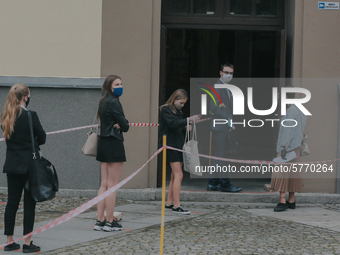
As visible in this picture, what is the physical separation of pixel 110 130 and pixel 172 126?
130 cm

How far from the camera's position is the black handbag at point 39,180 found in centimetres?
551

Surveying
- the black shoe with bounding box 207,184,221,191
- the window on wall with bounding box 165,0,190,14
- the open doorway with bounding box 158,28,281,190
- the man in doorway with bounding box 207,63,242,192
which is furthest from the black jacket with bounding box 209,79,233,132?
the open doorway with bounding box 158,28,281,190

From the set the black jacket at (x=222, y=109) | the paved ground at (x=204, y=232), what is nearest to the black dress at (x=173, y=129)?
the paved ground at (x=204, y=232)

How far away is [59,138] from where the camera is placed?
931 centimetres

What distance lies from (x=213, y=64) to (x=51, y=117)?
991 cm

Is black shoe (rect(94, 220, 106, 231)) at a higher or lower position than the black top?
lower

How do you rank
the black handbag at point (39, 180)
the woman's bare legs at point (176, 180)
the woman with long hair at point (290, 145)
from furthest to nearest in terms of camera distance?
the woman with long hair at point (290, 145), the woman's bare legs at point (176, 180), the black handbag at point (39, 180)

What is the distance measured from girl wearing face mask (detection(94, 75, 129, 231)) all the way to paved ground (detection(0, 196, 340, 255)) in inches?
15.6

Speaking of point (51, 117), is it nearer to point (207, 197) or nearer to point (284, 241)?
point (207, 197)

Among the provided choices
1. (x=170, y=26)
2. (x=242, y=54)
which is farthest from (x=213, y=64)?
(x=170, y=26)

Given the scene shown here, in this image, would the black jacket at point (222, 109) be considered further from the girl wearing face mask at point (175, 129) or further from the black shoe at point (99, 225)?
the black shoe at point (99, 225)

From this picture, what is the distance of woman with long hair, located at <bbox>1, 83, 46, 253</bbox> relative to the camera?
5.58 m

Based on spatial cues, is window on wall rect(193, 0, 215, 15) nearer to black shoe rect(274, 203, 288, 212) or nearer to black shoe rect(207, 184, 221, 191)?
black shoe rect(207, 184, 221, 191)

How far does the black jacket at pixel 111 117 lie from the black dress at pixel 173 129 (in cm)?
120
